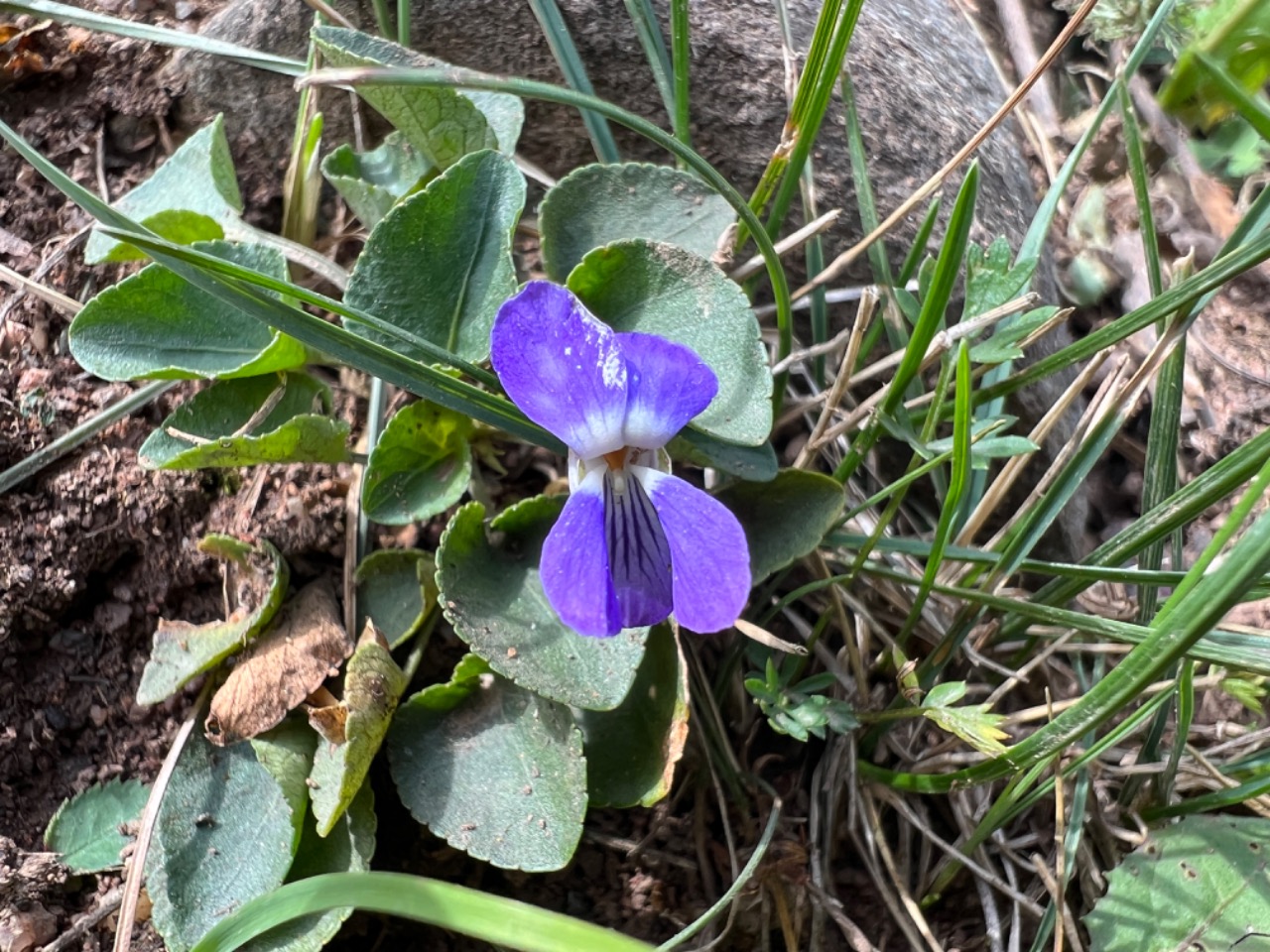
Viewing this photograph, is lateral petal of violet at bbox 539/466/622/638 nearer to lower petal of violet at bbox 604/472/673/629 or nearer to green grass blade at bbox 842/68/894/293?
lower petal of violet at bbox 604/472/673/629

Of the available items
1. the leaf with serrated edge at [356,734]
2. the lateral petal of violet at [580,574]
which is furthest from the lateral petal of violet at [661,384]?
the leaf with serrated edge at [356,734]

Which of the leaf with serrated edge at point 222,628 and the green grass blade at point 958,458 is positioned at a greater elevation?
the green grass blade at point 958,458

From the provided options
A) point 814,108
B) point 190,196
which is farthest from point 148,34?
point 814,108

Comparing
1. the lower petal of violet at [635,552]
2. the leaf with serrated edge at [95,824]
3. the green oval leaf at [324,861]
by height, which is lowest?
the leaf with serrated edge at [95,824]

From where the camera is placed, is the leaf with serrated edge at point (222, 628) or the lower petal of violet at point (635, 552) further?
the leaf with serrated edge at point (222, 628)

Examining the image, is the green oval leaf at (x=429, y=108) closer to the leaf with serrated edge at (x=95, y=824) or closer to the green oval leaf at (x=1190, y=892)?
the leaf with serrated edge at (x=95, y=824)

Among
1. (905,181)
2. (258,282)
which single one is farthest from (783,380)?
(258,282)

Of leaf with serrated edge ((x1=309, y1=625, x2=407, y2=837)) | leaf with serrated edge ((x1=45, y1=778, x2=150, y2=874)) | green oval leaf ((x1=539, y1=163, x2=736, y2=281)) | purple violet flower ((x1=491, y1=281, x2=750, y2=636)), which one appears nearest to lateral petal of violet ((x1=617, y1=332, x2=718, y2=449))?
purple violet flower ((x1=491, y1=281, x2=750, y2=636))
